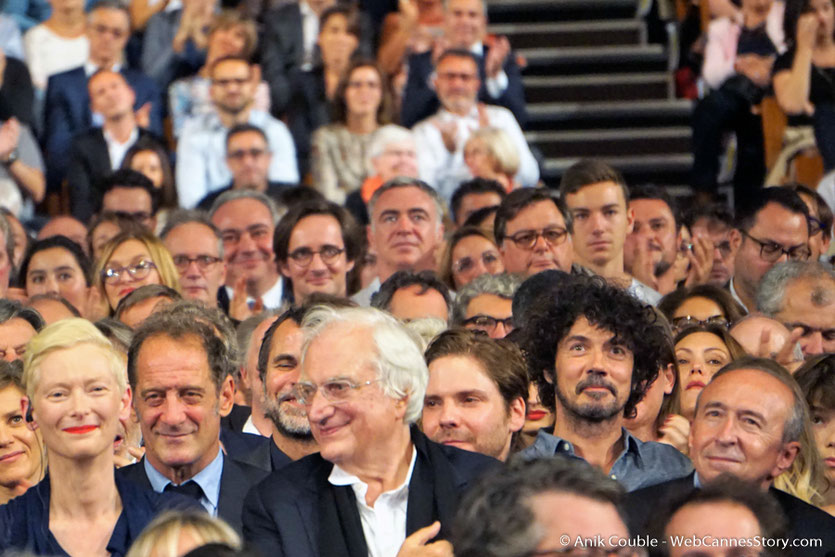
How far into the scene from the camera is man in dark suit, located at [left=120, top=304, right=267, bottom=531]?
193 inches

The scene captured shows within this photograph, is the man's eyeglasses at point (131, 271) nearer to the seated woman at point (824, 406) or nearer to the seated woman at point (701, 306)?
the seated woman at point (701, 306)

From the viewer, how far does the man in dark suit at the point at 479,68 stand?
34.8 ft

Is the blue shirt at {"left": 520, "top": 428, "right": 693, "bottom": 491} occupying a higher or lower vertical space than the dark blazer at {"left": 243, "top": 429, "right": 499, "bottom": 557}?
lower

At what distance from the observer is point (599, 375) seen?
4.99 m

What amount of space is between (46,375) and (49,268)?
3.26m

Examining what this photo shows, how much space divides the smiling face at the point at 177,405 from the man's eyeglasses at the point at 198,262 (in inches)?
103

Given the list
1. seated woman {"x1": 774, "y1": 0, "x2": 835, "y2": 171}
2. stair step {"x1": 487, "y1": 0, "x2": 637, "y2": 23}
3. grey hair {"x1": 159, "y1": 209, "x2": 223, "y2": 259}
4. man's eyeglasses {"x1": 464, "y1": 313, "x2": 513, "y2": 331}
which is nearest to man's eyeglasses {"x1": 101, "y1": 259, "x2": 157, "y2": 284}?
grey hair {"x1": 159, "y1": 209, "x2": 223, "y2": 259}

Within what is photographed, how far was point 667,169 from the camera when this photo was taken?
462 inches

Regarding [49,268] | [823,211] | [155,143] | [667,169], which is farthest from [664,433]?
[667,169]

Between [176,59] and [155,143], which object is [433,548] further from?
[176,59]

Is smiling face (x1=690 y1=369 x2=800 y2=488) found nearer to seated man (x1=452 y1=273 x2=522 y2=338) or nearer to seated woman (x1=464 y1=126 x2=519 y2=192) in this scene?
seated man (x1=452 y1=273 x2=522 y2=338)

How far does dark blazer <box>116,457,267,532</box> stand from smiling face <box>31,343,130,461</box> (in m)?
0.50

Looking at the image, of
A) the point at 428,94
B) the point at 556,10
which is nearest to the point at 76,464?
the point at 428,94

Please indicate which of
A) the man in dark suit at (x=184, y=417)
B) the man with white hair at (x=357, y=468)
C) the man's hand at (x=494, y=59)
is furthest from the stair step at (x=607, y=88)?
the man with white hair at (x=357, y=468)
